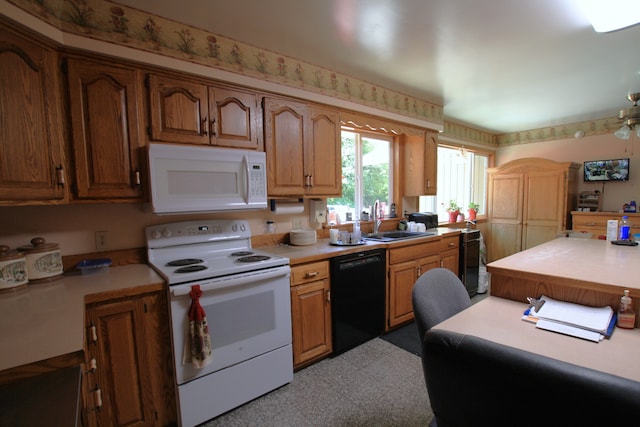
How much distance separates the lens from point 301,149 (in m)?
2.44

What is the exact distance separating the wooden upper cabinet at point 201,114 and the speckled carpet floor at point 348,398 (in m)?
1.73

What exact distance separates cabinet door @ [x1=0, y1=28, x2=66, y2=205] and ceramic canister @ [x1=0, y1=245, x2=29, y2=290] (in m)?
0.28

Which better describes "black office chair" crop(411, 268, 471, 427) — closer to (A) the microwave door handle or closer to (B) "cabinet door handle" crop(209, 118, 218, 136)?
(A) the microwave door handle

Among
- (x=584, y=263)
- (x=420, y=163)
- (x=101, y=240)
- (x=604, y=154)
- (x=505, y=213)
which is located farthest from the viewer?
(x=505, y=213)

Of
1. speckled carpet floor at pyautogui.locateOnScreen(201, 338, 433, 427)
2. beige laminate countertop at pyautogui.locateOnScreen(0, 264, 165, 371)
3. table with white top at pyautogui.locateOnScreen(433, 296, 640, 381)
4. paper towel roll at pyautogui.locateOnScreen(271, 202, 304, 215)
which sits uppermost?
paper towel roll at pyautogui.locateOnScreen(271, 202, 304, 215)

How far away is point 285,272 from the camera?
6.25ft

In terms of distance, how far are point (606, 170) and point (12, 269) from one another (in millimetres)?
6531

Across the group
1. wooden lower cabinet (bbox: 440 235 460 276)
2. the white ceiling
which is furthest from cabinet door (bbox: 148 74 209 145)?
wooden lower cabinet (bbox: 440 235 460 276)

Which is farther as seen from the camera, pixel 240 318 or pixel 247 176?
pixel 247 176

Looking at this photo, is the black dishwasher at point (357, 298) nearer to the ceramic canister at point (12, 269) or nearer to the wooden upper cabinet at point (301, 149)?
the wooden upper cabinet at point (301, 149)

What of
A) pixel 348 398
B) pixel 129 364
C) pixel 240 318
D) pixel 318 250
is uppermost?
pixel 318 250

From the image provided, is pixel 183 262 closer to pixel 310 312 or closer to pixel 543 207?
pixel 310 312

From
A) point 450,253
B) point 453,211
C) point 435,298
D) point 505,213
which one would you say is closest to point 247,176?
point 435,298

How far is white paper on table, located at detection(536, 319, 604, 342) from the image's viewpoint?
100cm
